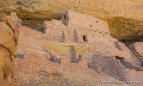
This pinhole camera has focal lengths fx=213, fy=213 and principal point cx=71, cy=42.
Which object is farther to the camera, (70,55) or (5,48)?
(70,55)

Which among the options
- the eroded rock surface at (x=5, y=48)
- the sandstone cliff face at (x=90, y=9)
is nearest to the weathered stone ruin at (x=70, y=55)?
the sandstone cliff face at (x=90, y=9)

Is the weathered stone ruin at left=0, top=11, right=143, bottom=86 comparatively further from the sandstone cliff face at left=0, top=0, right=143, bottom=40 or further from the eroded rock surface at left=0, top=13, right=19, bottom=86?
the eroded rock surface at left=0, top=13, right=19, bottom=86

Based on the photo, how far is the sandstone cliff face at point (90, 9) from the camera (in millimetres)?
13836

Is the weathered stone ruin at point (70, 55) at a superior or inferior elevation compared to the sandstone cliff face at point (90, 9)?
inferior

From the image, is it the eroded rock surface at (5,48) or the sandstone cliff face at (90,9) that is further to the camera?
the sandstone cliff face at (90,9)

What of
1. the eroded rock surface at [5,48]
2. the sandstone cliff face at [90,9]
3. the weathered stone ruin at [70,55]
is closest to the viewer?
the eroded rock surface at [5,48]

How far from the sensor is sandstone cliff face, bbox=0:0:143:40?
13836 mm

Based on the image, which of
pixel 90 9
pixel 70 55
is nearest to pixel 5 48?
pixel 70 55

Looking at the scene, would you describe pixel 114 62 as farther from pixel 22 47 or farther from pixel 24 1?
pixel 24 1

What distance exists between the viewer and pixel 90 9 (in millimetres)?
15094

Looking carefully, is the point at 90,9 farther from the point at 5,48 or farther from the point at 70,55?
the point at 5,48

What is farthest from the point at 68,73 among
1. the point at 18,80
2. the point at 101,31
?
the point at 101,31

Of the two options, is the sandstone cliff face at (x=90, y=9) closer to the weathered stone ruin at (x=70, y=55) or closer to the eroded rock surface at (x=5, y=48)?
the weathered stone ruin at (x=70, y=55)

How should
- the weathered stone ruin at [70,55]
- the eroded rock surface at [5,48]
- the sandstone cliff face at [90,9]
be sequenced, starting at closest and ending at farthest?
1. the eroded rock surface at [5,48]
2. the weathered stone ruin at [70,55]
3. the sandstone cliff face at [90,9]
